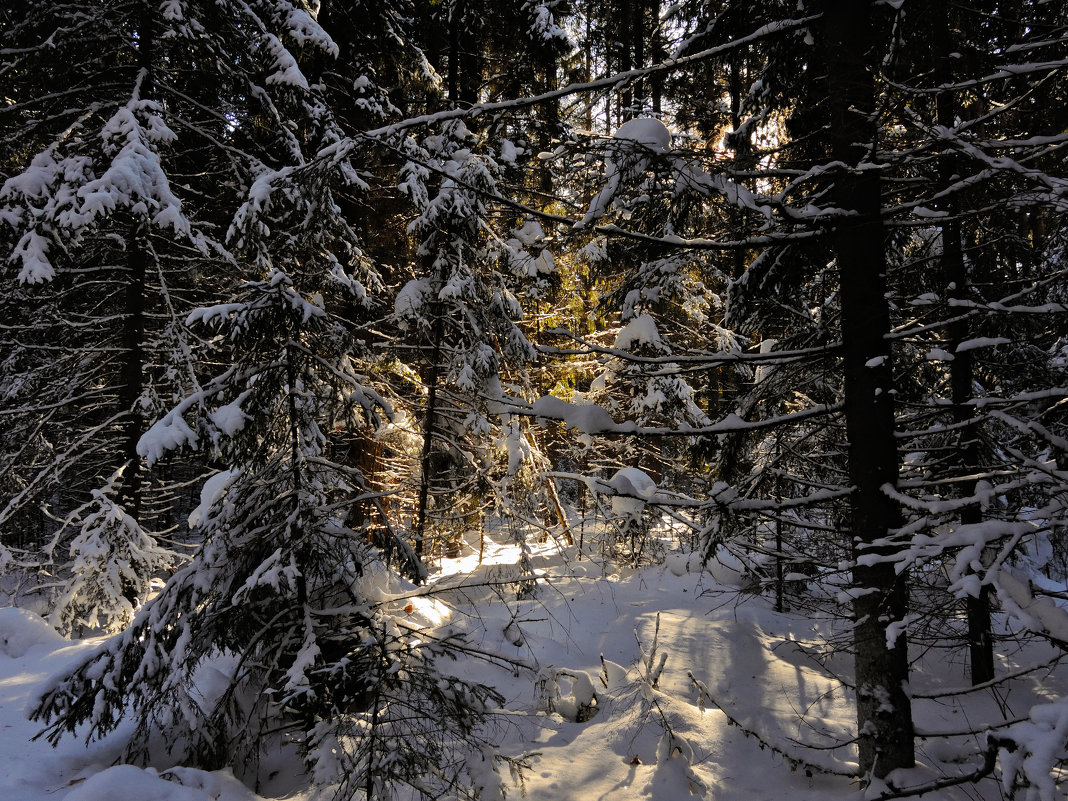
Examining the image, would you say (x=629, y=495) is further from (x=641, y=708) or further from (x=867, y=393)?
(x=641, y=708)

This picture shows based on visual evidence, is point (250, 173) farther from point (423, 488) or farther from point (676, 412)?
point (676, 412)

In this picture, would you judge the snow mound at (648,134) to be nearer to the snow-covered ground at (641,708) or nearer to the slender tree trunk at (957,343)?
the snow-covered ground at (641,708)

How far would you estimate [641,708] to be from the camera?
18.8 feet

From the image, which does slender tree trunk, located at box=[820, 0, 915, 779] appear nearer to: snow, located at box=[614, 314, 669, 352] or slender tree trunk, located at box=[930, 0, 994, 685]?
slender tree trunk, located at box=[930, 0, 994, 685]

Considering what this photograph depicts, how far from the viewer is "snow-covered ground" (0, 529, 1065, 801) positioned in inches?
158

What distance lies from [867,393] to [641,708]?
396 centimetres

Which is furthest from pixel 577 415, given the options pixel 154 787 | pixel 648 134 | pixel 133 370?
pixel 133 370

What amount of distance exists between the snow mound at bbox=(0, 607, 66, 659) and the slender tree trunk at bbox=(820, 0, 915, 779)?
8292mm

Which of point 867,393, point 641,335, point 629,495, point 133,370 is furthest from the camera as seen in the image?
point 641,335

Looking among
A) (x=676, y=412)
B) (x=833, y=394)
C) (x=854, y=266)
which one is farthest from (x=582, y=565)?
(x=854, y=266)

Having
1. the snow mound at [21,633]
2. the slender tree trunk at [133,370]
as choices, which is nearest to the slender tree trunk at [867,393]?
the snow mound at [21,633]

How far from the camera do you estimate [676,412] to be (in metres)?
10.1

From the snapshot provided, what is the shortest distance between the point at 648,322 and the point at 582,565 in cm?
535

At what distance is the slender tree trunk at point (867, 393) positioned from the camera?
3.54 m
